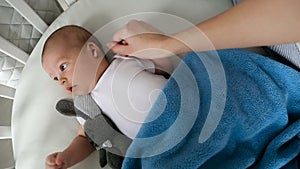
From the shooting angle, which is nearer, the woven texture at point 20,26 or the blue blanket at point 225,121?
the blue blanket at point 225,121

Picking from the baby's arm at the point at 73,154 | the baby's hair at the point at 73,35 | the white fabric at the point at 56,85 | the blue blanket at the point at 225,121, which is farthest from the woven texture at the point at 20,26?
the blue blanket at the point at 225,121

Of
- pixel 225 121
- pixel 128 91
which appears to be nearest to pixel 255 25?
pixel 225 121

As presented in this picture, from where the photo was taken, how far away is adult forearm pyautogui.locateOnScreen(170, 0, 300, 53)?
1.71 ft

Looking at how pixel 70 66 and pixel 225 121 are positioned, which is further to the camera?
pixel 70 66

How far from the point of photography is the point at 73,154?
77 centimetres

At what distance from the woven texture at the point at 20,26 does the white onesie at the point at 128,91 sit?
1.02 feet

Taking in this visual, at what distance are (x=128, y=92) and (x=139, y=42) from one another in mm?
109

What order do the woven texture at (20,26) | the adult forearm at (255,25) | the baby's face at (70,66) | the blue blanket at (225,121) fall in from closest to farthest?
the adult forearm at (255,25) → the blue blanket at (225,121) → the baby's face at (70,66) → the woven texture at (20,26)

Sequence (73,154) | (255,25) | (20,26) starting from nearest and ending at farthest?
(255,25)
(73,154)
(20,26)

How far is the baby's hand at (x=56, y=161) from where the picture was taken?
751mm

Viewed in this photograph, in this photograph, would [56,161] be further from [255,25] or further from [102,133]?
[255,25]

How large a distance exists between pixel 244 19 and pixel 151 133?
0.24 m

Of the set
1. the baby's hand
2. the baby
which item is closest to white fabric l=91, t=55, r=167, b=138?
the baby

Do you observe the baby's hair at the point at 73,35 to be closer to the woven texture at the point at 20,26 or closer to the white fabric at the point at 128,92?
the white fabric at the point at 128,92
